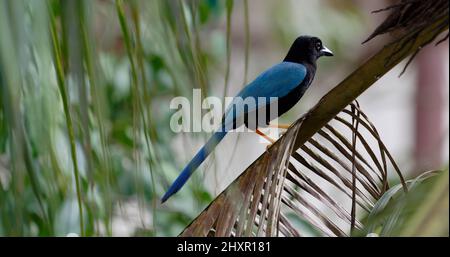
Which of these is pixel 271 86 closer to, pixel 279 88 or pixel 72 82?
pixel 279 88

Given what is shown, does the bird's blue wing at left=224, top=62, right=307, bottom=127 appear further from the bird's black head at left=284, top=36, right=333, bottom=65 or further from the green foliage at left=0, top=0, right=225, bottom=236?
the green foliage at left=0, top=0, right=225, bottom=236

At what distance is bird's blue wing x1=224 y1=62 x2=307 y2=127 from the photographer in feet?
8.08

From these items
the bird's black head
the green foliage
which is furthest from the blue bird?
the green foliage

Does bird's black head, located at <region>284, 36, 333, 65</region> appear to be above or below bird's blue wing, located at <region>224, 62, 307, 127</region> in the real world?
above

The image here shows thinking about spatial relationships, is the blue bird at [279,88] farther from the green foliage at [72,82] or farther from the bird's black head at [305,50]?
the green foliage at [72,82]

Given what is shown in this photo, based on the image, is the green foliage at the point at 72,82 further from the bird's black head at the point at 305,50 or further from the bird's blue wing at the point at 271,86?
the bird's black head at the point at 305,50

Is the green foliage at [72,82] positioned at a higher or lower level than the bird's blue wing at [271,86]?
higher

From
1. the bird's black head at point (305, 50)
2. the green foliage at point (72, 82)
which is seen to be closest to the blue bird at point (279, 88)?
the bird's black head at point (305, 50)

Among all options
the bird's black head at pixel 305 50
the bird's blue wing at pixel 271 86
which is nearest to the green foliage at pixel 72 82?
the bird's blue wing at pixel 271 86

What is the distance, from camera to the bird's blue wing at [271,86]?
246 centimetres

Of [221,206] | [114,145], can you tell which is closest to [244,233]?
[221,206]

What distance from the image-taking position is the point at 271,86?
8.22 ft

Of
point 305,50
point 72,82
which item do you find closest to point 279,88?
point 305,50

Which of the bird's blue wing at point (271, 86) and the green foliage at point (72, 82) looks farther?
the bird's blue wing at point (271, 86)
